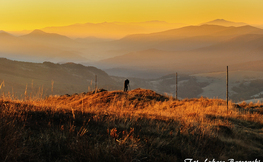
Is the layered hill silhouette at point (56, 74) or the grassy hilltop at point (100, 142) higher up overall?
the layered hill silhouette at point (56, 74)

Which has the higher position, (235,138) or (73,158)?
(73,158)

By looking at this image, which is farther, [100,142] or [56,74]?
[56,74]

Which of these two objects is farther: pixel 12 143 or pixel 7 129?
pixel 7 129

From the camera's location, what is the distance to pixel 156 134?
567 cm

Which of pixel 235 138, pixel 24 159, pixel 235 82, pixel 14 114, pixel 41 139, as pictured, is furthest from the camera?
pixel 235 82

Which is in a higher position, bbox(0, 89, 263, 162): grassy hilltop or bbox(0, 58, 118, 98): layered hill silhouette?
bbox(0, 58, 118, 98): layered hill silhouette

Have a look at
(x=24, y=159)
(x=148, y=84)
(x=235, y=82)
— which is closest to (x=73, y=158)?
(x=24, y=159)

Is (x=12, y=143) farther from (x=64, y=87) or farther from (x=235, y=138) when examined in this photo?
(x=64, y=87)

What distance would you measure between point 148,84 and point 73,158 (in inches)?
5657

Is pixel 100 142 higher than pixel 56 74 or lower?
lower

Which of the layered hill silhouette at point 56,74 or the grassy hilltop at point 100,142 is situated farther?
the layered hill silhouette at point 56,74

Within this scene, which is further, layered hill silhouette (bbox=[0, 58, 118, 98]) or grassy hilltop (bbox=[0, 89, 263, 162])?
layered hill silhouette (bbox=[0, 58, 118, 98])

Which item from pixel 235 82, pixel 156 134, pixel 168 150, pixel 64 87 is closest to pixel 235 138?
pixel 156 134

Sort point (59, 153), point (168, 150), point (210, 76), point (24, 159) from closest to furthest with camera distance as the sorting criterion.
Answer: point (24, 159) → point (59, 153) → point (168, 150) → point (210, 76)
